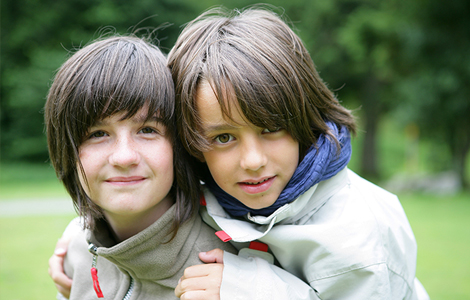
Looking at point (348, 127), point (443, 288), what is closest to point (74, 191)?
point (348, 127)

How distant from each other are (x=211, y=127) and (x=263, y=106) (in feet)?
0.74

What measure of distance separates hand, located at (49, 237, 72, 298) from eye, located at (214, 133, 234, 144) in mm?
1124

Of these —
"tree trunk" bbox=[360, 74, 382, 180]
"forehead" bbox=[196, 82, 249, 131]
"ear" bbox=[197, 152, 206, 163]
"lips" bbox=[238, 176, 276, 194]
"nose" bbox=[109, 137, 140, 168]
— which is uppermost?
"forehead" bbox=[196, 82, 249, 131]

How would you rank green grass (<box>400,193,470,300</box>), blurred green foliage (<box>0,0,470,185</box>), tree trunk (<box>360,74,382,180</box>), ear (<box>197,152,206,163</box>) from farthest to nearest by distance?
tree trunk (<box>360,74,382,180</box>)
blurred green foliage (<box>0,0,470,185</box>)
green grass (<box>400,193,470,300</box>)
ear (<box>197,152,206,163</box>)

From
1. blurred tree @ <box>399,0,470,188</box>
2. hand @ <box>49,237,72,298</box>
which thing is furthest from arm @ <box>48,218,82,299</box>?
blurred tree @ <box>399,0,470,188</box>

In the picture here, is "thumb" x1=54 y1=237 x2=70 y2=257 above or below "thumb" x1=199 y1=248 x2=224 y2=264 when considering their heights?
below

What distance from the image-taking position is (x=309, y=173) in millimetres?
1816

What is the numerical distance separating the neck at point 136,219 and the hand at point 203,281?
29cm

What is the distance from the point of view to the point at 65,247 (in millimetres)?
2330

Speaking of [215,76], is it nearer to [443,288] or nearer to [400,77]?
[443,288]

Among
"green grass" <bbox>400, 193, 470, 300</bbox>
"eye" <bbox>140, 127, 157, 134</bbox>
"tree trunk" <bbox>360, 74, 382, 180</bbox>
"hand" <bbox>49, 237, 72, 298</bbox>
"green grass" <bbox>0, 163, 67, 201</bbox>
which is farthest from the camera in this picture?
"tree trunk" <bbox>360, 74, 382, 180</bbox>

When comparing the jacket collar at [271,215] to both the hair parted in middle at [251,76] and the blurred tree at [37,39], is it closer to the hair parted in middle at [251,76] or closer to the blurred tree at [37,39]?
the hair parted in middle at [251,76]

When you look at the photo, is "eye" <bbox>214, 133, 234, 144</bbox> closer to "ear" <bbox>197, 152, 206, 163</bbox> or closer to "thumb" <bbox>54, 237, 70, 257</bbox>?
"ear" <bbox>197, 152, 206, 163</bbox>

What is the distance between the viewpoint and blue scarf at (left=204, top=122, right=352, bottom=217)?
5.95 feet
